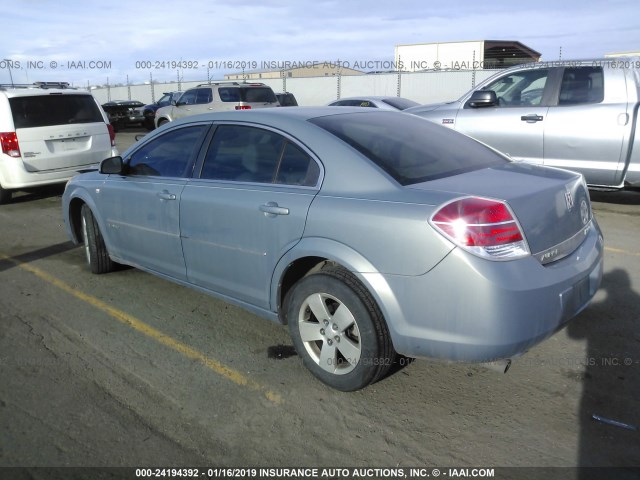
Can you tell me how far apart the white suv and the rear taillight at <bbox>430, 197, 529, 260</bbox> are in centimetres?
763

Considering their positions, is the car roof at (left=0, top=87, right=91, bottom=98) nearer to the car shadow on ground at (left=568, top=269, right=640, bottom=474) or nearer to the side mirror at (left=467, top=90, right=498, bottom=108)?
the side mirror at (left=467, top=90, right=498, bottom=108)

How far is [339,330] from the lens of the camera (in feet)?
10.5

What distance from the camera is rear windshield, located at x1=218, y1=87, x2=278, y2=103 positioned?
1728cm

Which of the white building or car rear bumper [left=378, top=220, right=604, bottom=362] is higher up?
the white building

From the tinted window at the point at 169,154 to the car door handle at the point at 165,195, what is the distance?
0.51 ft

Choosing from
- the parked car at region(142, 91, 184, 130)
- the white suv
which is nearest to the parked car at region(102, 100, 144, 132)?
the parked car at region(142, 91, 184, 130)

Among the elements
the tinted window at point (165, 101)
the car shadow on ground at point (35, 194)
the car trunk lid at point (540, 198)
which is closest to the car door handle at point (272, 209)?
the car trunk lid at point (540, 198)

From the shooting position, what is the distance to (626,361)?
355 cm

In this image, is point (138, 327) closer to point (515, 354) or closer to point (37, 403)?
point (37, 403)

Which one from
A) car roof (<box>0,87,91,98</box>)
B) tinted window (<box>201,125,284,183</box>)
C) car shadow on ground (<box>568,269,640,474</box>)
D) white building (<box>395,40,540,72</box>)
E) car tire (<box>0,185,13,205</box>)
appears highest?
white building (<box>395,40,540,72</box>)

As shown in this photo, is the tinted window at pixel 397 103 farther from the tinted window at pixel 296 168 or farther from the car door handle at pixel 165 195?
the tinted window at pixel 296 168

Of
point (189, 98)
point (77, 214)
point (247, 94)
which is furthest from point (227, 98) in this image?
point (77, 214)

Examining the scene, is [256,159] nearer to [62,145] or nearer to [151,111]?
[62,145]

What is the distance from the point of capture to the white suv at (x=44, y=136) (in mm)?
8461
